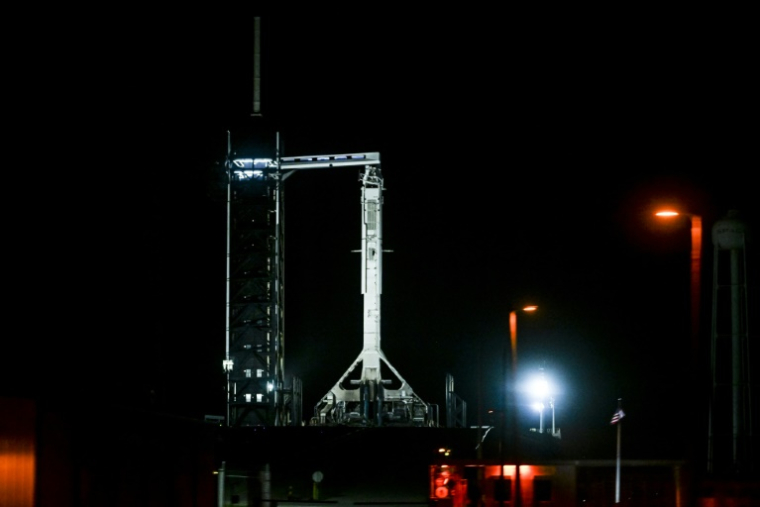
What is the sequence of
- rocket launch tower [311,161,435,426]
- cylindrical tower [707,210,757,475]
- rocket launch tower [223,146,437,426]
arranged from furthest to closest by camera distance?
rocket launch tower [311,161,435,426] → rocket launch tower [223,146,437,426] → cylindrical tower [707,210,757,475]

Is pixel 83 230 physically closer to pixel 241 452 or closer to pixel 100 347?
pixel 100 347

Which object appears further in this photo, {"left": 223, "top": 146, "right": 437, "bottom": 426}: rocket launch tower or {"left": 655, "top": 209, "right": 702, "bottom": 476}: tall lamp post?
{"left": 223, "top": 146, "right": 437, "bottom": 426}: rocket launch tower

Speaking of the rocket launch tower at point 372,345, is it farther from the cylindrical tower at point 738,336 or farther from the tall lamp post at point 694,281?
the tall lamp post at point 694,281

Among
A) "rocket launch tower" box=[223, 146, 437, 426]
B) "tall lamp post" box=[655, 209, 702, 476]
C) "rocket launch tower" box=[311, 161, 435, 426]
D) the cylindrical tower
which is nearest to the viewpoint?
"tall lamp post" box=[655, 209, 702, 476]

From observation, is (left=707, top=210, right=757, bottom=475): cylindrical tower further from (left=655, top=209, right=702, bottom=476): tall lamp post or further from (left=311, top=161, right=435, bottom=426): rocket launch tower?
(left=311, top=161, right=435, bottom=426): rocket launch tower

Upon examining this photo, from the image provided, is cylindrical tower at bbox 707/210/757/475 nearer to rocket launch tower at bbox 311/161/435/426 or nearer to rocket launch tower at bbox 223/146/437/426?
rocket launch tower at bbox 223/146/437/426

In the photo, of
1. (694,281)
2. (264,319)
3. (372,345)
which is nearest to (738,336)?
(694,281)

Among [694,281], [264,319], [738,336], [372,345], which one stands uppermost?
[694,281]

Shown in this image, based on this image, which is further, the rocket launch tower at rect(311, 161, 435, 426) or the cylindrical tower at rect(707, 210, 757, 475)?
the rocket launch tower at rect(311, 161, 435, 426)

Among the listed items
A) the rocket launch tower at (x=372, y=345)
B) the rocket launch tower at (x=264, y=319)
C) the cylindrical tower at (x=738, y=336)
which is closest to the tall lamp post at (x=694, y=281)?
the cylindrical tower at (x=738, y=336)

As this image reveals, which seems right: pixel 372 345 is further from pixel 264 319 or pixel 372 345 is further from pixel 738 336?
pixel 738 336

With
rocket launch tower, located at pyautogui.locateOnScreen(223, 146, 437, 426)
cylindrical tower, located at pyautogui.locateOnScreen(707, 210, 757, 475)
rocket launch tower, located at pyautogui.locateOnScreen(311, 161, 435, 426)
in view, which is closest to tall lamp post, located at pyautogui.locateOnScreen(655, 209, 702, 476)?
cylindrical tower, located at pyautogui.locateOnScreen(707, 210, 757, 475)

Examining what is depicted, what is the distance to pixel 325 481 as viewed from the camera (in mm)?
34844

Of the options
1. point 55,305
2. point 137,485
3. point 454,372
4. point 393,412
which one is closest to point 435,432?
point 393,412
